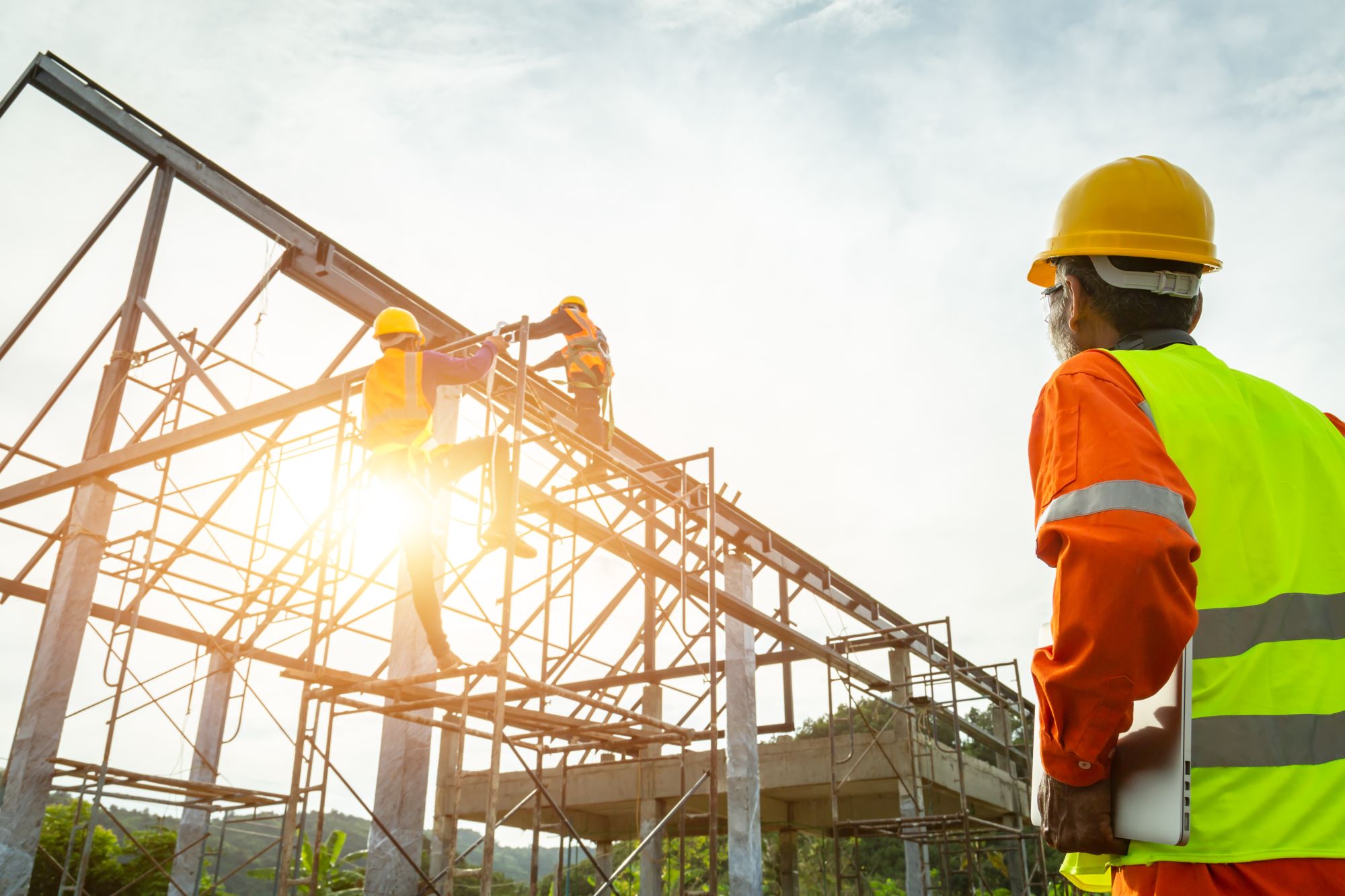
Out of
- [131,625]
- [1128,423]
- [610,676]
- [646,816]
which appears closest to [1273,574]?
[1128,423]

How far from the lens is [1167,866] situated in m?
1.60

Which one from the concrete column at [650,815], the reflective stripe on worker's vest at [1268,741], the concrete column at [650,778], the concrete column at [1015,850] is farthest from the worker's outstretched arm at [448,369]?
the concrete column at [1015,850]

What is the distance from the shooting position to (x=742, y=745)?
626 inches

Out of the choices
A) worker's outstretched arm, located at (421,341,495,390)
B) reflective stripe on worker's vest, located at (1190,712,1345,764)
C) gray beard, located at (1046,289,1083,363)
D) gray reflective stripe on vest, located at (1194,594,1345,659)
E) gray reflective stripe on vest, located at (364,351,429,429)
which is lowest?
reflective stripe on worker's vest, located at (1190,712,1345,764)

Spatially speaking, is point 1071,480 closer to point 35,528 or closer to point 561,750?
point 561,750

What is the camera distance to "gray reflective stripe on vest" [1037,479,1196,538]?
163 cm

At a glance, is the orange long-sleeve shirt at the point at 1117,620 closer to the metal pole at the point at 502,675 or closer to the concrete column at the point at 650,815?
the metal pole at the point at 502,675

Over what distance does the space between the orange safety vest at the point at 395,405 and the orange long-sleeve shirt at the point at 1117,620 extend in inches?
257

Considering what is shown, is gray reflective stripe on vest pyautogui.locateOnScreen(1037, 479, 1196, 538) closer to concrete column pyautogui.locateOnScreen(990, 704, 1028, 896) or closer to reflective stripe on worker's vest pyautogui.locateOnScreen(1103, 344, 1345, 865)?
reflective stripe on worker's vest pyautogui.locateOnScreen(1103, 344, 1345, 865)

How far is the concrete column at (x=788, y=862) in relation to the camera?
22.7 metres

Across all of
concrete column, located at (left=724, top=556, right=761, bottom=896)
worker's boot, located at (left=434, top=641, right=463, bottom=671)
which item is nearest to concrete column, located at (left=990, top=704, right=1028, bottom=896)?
concrete column, located at (left=724, top=556, right=761, bottom=896)

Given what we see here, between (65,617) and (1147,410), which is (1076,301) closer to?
(1147,410)

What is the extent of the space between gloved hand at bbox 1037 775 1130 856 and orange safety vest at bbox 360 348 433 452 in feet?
21.7

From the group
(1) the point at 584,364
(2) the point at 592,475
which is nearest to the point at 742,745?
(2) the point at 592,475
